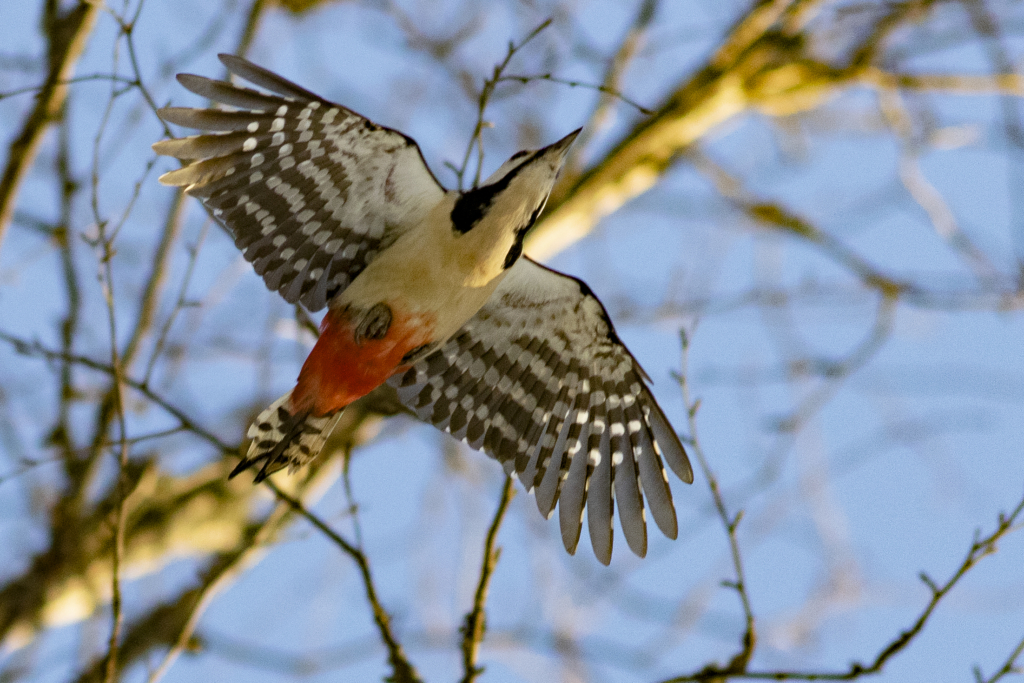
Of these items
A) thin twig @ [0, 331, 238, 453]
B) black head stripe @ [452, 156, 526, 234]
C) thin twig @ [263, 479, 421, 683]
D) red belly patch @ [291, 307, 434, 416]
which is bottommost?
thin twig @ [263, 479, 421, 683]

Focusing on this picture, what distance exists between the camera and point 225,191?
2.78 metres

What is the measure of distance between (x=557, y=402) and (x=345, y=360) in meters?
0.81

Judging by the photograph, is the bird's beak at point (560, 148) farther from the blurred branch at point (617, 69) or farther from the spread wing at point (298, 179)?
the blurred branch at point (617, 69)

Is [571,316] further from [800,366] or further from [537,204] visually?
[800,366]

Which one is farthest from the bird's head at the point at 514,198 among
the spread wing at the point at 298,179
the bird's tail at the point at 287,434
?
the bird's tail at the point at 287,434

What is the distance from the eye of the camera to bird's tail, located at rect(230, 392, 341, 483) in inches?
117

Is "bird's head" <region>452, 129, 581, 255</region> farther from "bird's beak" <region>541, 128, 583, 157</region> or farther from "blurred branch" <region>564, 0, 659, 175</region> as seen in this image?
"blurred branch" <region>564, 0, 659, 175</region>

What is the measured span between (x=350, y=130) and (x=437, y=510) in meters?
2.98

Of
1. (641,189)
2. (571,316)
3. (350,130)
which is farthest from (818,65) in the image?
(350,130)

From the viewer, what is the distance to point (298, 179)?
2902mm

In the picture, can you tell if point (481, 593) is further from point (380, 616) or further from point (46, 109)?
point (46, 109)

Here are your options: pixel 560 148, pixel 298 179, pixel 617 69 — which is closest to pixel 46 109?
pixel 298 179

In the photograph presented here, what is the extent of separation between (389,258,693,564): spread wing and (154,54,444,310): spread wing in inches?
18.6

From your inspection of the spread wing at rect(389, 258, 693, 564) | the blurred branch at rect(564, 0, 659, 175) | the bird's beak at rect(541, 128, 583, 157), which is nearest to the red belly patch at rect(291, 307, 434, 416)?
the spread wing at rect(389, 258, 693, 564)
